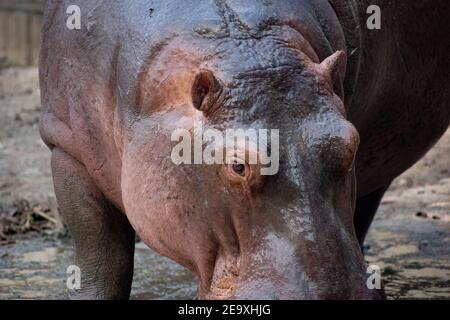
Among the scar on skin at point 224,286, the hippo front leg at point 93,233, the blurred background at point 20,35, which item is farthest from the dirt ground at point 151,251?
the blurred background at point 20,35

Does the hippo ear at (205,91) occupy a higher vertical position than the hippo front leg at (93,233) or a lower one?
higher

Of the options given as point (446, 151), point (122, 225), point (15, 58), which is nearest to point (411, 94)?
point (122, 225)

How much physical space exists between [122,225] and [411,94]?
1.66 m

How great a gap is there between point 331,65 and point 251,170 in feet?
1.62

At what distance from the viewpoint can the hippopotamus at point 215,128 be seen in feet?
10.1

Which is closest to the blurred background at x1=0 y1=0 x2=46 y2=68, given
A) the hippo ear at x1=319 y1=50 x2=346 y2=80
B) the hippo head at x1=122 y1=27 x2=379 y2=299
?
the hippo head at x1=122 y1=27 x2=379 y2=299

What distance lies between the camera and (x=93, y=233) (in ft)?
13.9

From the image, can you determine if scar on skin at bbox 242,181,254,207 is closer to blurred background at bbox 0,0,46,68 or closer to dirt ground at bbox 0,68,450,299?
dirt ground at bbox 0,68,450,299

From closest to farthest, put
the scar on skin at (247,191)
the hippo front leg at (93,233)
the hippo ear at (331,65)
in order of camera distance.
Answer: the scar on skin at (247,191)
the hippo ear at (331,65)
the hippo front leg at (93,233)

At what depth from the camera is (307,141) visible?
3150mm

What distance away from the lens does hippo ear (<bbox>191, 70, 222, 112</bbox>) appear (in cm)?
323

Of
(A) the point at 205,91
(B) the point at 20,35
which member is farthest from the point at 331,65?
(B) the point at 20,35

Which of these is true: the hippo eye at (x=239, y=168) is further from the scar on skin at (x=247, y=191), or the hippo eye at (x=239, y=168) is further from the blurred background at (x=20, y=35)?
the blurred background at (x=20, y=35)

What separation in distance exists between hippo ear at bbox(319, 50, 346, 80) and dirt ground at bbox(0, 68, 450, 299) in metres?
2.15
